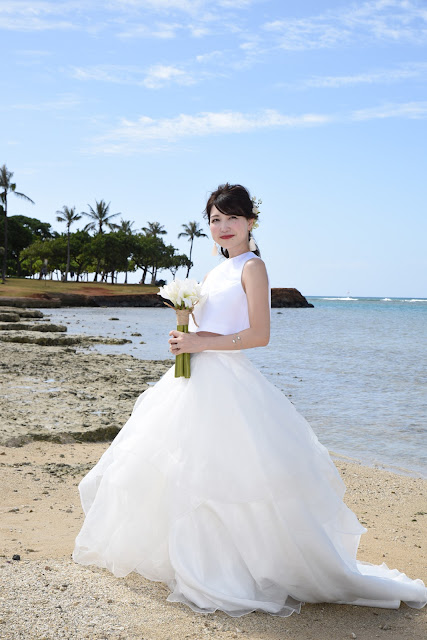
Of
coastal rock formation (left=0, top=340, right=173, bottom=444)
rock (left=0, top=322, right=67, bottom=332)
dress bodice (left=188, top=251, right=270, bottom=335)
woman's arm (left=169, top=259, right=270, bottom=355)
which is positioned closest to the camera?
woman's arm (left=169, top=259, right=270, bottom=355)

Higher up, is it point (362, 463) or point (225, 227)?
point (225, 227)

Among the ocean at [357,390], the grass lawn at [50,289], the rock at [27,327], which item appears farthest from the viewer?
the grass lawn at [50,289]

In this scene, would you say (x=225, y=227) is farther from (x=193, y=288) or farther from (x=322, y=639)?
(x=322, y=639)

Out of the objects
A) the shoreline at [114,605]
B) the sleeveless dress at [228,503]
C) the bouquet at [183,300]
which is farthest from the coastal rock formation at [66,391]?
the bouquet at [183,300]

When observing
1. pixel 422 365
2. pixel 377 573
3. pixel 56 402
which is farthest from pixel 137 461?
pixel 422 365

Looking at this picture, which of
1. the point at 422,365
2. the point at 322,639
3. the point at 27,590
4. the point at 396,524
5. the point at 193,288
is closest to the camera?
the point at 322,639

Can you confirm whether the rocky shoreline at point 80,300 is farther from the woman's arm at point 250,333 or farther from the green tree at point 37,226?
the woman's arm at point 250,333

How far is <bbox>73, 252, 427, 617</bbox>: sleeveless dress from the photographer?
3072 mm

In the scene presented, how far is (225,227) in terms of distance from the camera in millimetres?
3535

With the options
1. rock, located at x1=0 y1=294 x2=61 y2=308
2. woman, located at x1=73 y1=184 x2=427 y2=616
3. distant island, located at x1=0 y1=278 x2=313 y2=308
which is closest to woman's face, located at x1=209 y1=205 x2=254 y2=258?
woman, located at x1=73 y1=184 x2=427 y2=616

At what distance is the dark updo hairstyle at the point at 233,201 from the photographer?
347 centimetres

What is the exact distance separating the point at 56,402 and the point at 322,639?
685 centimetres

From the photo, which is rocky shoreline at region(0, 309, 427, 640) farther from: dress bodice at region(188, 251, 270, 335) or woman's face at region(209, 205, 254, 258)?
woman's face at region(209, 205, 254, 258)

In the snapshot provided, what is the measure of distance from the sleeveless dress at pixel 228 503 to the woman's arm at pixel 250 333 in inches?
3.9
